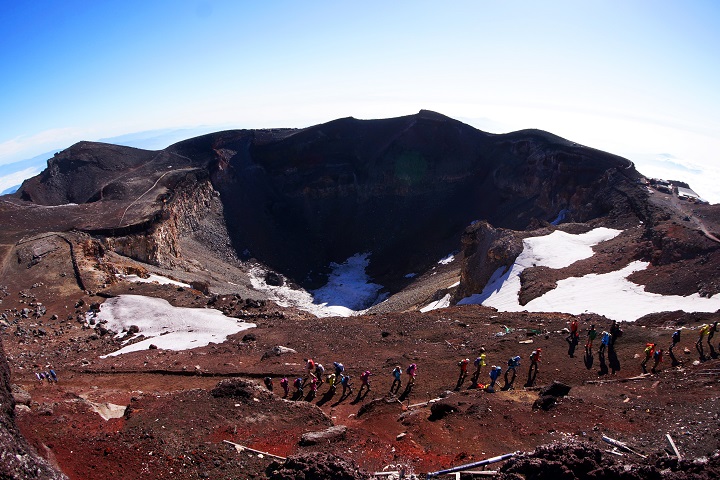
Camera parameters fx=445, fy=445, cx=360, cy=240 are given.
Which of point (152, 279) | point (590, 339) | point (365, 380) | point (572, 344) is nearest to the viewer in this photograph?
point (365, 380)

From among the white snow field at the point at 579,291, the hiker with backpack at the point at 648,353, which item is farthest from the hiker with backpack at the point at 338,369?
the white snow field at the point at 579,291

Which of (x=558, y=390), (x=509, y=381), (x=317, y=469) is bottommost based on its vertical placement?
(x=509, y=381)

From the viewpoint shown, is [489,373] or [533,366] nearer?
[489,373]

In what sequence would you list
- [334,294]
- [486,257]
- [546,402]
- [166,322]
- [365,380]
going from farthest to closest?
[334,294] → [486,257] → [166,322] → [365,380] → [546,402]

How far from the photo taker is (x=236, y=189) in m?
70.0

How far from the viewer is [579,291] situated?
28.2 metres

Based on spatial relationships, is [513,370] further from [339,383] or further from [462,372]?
[339,383]

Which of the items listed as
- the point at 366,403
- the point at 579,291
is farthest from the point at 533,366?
the point at 579,291

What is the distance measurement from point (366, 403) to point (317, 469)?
7150 mm

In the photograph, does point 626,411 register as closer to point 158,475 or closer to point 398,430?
point 398,430

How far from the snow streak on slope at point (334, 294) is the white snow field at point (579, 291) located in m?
18.6

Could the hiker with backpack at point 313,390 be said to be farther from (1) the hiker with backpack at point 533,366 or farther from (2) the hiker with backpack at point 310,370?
(1) the hiker with backpack at point 533,366

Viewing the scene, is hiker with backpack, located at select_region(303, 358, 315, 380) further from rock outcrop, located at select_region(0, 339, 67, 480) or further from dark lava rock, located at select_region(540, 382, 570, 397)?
rock outcrop, located at select_region(0, 339, 67, 480)

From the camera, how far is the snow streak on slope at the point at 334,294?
166ft
